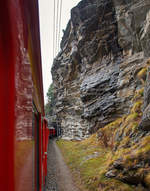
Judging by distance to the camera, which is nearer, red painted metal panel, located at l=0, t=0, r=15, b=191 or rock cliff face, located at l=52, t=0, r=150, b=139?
red painted metal panel, located at l=0, t=0, r=15, b=191

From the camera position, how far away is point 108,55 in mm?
13727

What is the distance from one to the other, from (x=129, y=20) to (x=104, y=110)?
7.91m

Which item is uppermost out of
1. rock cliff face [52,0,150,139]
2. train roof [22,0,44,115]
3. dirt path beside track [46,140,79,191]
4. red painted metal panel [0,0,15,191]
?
rock cliff face [52,0,150,139]

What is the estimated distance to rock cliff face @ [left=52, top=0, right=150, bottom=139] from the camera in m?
10.5

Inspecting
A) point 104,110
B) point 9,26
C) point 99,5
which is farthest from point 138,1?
point 9,26

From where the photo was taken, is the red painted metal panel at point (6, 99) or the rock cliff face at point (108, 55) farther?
the rock cliff face at point (108, 55)

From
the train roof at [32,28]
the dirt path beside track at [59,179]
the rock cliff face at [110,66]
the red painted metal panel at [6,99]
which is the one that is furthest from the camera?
the rock cliff face at [110,66]

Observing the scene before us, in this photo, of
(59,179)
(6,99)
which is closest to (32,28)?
(6,99)

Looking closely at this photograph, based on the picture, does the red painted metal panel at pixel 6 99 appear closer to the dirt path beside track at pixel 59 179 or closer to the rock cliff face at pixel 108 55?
the dirt path beside track at pixel 59 179

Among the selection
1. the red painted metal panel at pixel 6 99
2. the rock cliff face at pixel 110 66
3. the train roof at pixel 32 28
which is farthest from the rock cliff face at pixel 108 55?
the red painted metal panel at pixel 6 99

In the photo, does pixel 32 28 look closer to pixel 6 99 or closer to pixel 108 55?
pixel 6 99

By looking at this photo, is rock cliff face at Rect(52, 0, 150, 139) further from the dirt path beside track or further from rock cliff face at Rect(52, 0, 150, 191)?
the dirt path beside track

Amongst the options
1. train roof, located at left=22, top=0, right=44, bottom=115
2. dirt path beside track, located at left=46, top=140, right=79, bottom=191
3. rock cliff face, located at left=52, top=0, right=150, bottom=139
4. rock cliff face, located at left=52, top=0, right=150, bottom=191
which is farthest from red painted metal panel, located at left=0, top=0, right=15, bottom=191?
rock cliff face, located at left=52, top=0, right=150, bottom=139

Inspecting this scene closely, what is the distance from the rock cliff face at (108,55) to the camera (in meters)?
10.5
